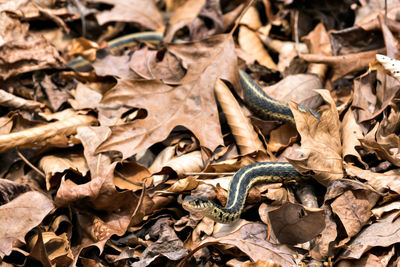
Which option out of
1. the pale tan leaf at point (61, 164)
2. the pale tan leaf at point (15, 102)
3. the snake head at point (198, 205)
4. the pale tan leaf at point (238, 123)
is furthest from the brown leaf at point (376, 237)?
the pale tan leaf at point (15, 102)

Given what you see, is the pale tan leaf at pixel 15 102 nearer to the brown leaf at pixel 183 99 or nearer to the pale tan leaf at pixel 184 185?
the brown leaf at pixel 183 99

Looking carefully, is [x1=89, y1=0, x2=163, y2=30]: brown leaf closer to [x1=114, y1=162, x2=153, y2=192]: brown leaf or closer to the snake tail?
[x1=114, y1=162, x2=153, y2=192]: brown leaf

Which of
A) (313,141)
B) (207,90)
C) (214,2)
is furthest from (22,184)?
(214,2)

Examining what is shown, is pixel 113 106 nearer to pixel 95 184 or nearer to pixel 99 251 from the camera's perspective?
pixel 95 184

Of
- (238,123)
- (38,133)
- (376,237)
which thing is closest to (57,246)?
(38,133)

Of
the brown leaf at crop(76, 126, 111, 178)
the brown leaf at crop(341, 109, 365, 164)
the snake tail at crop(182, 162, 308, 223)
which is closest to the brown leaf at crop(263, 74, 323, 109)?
the brown leaf at crop(341, 109, 365, 164)
